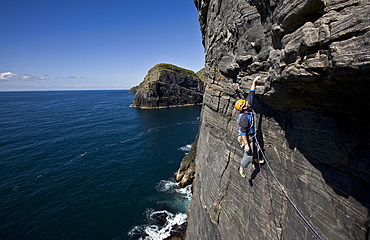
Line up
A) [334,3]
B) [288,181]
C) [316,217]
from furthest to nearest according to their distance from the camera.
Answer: [288,181] → [316,217] → [334,3]

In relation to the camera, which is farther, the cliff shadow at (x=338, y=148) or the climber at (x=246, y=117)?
the climber at (x=246, y=117)

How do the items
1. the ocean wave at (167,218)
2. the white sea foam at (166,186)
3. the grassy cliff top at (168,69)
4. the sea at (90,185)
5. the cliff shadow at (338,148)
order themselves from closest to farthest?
the cliff shadow at (338,148), the ocean wave at (167,218), the sea at (90,185), the white sea foam at (166,186), the grassy cliff top at (168,69)

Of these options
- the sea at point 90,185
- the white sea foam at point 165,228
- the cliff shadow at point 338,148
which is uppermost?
the cliff shadow at point 338,148

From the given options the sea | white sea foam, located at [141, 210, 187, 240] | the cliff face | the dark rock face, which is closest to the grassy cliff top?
the dark rock face

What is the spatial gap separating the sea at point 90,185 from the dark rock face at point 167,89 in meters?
47.8

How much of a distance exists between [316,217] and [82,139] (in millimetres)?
50826

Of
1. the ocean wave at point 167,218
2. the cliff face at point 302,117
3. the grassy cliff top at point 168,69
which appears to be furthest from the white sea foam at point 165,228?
the grassy cliff top at point 168,69

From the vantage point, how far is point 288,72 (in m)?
5.34

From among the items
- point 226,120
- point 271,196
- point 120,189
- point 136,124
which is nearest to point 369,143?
point 271,196

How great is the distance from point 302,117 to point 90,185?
30756 millimetres

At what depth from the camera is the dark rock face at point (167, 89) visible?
A: 320 ft

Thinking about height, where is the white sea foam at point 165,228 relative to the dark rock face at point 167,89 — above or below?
below

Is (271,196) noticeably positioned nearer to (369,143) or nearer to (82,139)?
(369,143)

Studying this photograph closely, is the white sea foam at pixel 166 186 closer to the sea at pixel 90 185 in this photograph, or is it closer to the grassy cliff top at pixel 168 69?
the sea at pixel 90 185
